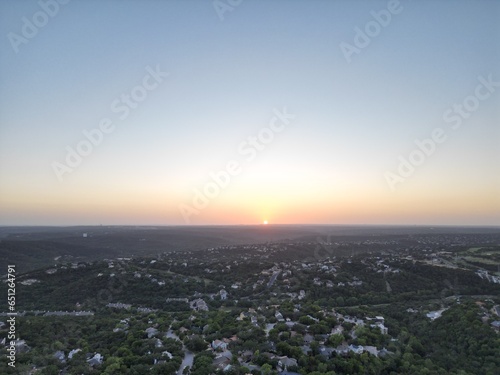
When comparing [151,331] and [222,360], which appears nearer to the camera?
[222,360]

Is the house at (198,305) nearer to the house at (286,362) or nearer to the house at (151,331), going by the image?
the house at (151,331)

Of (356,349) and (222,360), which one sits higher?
(222,360)

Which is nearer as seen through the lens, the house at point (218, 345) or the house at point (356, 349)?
the house at point (356, 349)

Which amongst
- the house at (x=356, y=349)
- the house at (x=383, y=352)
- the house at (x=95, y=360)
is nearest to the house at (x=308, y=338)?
the house at (x=356, y=349)

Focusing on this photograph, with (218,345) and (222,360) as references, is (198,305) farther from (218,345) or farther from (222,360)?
(222,360)

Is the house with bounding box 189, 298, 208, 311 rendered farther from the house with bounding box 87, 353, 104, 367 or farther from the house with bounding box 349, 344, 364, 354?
the house with bounding box 349, 344, 364, 354

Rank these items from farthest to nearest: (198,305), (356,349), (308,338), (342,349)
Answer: (198,305), (308,338), (356,349), (342,349)

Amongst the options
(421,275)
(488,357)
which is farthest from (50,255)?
(488,357)

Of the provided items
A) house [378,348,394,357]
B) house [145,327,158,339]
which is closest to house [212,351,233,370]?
house [145,327,158,339]

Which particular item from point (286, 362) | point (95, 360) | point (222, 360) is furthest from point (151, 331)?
point (286, 362)

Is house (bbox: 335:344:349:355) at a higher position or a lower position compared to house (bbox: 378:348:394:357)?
higher

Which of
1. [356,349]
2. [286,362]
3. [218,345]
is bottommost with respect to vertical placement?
[356,349]
